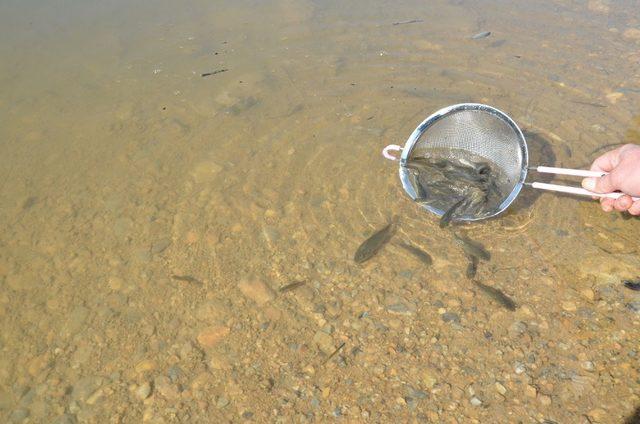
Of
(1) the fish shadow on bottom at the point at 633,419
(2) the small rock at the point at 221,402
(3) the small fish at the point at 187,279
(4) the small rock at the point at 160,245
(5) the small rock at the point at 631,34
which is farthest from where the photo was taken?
(5) the small rock at the point at 631,34

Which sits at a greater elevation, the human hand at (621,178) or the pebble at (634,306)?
the human hand at (621,178)

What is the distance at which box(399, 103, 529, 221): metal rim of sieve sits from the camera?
165 inches

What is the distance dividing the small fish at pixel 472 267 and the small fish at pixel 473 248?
39mm

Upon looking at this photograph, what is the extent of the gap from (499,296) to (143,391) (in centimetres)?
272

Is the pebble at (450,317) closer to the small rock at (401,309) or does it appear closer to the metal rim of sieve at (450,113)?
the small rock at (401,309)

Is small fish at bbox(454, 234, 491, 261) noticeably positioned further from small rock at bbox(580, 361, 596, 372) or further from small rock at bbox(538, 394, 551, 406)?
small rock at bbox(538, 394, 551, 406)

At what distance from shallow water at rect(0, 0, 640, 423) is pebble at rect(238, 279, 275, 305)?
16 mm

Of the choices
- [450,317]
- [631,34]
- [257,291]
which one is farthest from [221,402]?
[631,34]

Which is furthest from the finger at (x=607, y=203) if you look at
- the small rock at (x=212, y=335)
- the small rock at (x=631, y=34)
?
the small rock at (x=631, y=34)

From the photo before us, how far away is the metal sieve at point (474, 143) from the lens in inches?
168

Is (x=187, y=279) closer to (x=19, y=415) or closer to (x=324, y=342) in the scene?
(x=324, y=342)

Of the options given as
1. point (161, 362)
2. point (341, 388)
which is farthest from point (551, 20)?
point (161, 362)

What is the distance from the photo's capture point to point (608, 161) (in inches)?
147

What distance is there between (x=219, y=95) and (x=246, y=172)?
1723 millimetres
